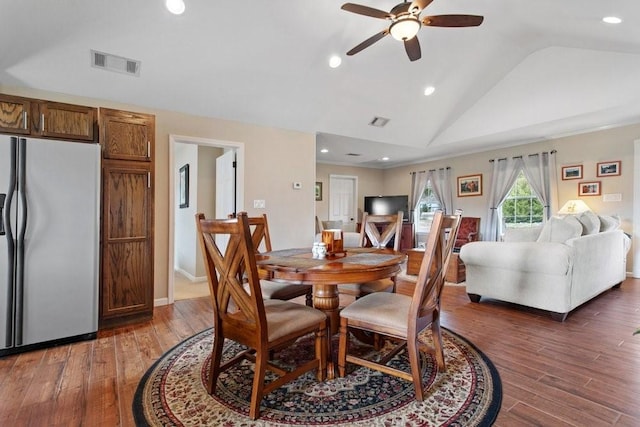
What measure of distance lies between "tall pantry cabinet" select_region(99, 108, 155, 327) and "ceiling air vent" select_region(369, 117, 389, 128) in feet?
10.9

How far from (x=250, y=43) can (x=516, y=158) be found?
18.1 ft

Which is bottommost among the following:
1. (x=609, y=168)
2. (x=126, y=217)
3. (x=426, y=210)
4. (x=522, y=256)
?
(x=522, y=256)

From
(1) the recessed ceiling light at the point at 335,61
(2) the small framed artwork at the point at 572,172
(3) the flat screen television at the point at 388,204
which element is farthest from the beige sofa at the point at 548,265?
(3) the flat screen television at the point at 388,204

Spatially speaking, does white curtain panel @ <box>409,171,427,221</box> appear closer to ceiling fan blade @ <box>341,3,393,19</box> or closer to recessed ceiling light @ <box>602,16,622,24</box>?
recessed ceiling light @ <box>602,16,622,24</box>

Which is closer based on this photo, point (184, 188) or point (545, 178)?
point (184, 188)

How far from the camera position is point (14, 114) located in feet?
8.25

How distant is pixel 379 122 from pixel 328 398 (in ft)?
14.5

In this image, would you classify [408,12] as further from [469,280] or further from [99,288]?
[99,288]

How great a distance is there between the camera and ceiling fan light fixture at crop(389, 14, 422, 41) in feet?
8.38

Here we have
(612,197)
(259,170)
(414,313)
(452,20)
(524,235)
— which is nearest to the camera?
(414,313)

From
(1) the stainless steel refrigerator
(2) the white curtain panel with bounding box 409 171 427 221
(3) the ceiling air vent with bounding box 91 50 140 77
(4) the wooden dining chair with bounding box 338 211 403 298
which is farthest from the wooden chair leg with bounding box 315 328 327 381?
(2) the white curtain panel with bounding box 409 171 427 221

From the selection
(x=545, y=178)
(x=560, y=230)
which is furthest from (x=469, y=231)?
(x=560, y=230)

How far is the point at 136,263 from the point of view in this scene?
3.04 meters

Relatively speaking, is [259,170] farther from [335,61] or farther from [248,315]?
[248,315]
